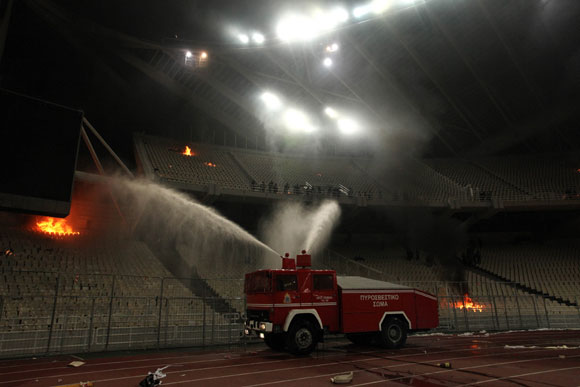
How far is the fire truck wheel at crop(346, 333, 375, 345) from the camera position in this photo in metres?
11.8

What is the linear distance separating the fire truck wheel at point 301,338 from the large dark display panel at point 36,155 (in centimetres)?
996

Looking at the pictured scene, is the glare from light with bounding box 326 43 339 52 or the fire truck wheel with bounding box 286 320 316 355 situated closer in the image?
the fire truck wheel with bounding box 286 320 316 355

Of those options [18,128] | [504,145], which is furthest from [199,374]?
[504,145]

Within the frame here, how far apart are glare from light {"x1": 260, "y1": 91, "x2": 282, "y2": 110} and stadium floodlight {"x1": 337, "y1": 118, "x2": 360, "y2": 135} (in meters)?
6.21

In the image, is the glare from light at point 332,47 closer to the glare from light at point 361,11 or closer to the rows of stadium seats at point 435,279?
the glare from light at point 361,11

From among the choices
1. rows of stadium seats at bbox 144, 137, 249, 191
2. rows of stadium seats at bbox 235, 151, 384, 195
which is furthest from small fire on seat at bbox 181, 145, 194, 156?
rows of stadium seats at bbox 235, 151, 384, 195

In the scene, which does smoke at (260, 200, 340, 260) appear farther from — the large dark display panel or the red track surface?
the large dark display panel

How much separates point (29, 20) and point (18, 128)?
12510 millimetres

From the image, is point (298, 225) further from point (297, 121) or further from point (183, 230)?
point (297, 121)

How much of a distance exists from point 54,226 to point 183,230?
8555mm

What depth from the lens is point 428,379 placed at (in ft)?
23.0

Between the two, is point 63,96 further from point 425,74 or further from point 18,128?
point 425,74

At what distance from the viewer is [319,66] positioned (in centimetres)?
2606

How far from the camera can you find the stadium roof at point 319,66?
2145 cm
